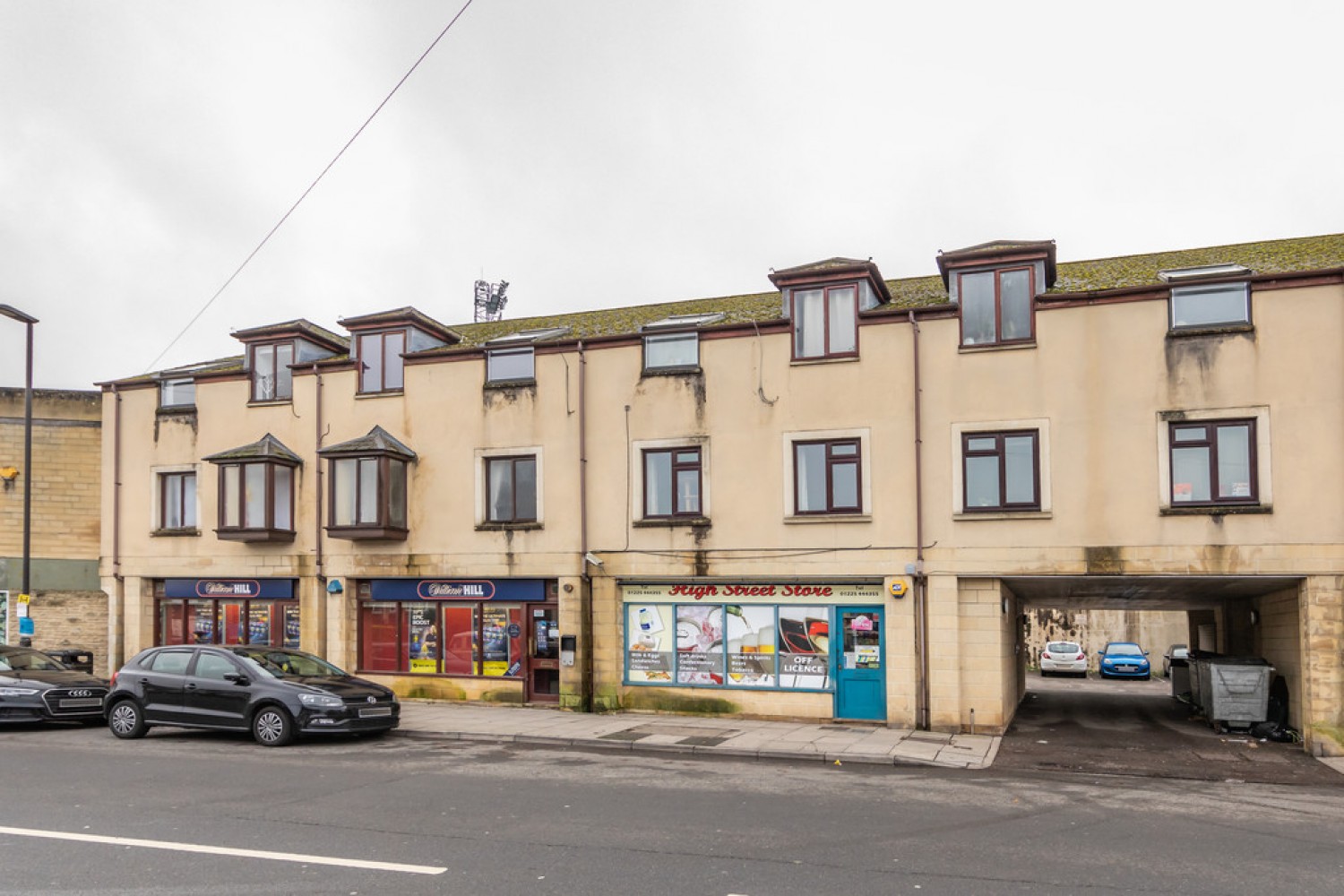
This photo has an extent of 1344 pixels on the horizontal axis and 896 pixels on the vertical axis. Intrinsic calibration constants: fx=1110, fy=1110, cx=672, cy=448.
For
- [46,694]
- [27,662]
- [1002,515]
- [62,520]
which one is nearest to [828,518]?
[1002,515]

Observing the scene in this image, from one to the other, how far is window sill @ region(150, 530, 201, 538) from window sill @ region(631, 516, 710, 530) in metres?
9.86

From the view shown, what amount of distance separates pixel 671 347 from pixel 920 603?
20.7ft

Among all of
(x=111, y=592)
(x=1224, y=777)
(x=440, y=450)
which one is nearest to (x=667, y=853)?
(x=1224, y=777)

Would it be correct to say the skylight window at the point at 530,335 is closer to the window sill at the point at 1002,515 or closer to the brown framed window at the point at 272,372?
the brown framed window at the point at 272,372

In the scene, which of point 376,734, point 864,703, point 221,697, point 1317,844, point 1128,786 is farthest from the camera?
point 864,703

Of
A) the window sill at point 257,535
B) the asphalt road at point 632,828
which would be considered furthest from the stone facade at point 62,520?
the asphalt road at point 632,828

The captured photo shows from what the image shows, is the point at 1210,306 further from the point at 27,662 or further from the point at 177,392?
the point at 27,662

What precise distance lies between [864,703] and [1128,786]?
586 centimetres

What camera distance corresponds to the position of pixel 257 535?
2202 centimetres

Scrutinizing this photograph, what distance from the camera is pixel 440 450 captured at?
21.5 metres

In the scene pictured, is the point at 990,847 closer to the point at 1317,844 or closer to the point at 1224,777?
the point at 1317,844

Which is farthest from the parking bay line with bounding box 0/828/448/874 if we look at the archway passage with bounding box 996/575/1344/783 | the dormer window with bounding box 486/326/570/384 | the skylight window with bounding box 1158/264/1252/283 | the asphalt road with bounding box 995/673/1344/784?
the skylight window with bounding box 1158/264/1252/283

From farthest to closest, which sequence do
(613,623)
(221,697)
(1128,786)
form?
1. (613,623)
2. (221,697)
3. (1128,786)

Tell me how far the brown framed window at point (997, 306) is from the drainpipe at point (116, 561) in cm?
1793
